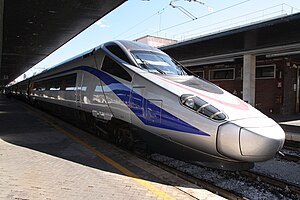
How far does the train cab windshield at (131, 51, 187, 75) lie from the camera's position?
623cm

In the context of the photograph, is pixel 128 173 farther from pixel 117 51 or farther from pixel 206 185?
pixel 117 51

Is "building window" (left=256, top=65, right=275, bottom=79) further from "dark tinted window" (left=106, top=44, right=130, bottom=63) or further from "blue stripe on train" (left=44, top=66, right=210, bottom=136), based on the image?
"blue stripe on train" (left=44, top=66, right=210, bottom=136)

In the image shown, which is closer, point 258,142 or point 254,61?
point 258,142

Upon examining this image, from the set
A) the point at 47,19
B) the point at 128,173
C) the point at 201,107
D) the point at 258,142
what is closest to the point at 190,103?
the point at 201,107

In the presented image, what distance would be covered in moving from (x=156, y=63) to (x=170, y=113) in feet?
5.61

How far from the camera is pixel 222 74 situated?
23.7m

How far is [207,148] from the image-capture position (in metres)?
4.70

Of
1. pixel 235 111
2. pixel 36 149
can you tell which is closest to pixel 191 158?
pixel 235 111

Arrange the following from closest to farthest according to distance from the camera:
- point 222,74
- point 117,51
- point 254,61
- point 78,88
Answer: point 117,51
point 78,88
point 254,61
point 222,74

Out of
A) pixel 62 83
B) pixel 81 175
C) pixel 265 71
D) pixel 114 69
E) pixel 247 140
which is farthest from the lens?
pixel 265 71

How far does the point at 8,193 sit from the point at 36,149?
292 cm

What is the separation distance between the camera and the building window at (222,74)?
75.3 feet

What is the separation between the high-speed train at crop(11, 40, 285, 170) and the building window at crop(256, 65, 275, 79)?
1532 cm

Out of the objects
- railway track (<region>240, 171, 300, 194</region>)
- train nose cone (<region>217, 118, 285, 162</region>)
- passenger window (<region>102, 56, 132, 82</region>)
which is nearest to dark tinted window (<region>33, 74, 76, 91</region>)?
passenger window (<region>102, 56, 132, 82</region>)
